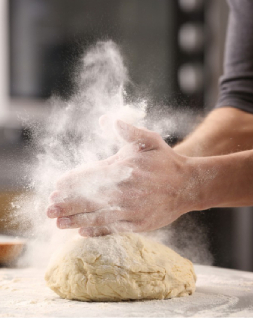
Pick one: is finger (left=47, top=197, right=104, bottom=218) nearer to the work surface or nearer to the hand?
the hand

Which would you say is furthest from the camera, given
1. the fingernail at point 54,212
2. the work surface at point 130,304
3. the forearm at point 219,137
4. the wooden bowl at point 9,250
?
the wooden bowl at point 9,250

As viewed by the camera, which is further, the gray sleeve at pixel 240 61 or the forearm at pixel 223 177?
the gray sleeve at pixel 240 61

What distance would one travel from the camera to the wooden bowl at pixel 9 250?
3.70 ft

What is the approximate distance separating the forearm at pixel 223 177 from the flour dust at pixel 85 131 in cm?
11

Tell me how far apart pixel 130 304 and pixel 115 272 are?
0.20 feet

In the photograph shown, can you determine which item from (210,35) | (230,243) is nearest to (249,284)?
(230,243)

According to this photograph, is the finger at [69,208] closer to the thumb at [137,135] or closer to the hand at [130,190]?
the hand at [130,190]

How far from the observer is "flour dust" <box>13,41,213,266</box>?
2.87 feet

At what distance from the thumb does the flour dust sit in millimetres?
17

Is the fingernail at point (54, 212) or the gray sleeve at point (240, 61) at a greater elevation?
the gray sleeve at point (240, 61)

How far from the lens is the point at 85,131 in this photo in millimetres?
890

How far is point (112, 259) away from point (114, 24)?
0.46 meters

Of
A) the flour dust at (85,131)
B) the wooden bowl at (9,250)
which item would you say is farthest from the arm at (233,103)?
the wooden bowl at (9,250)

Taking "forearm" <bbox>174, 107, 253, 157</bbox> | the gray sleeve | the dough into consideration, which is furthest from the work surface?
the gray sleeve
